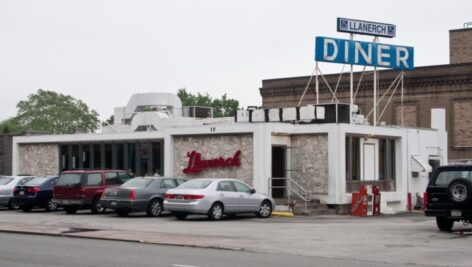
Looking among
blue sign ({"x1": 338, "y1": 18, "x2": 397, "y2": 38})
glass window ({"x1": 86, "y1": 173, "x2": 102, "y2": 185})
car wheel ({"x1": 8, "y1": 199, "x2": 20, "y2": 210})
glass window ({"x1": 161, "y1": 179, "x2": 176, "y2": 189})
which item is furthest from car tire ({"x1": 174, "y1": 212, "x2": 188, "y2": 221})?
blue sign ({"x1": 338, "y1": 18, "x2": 397, "y2": 38})

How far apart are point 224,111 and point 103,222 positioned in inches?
2852

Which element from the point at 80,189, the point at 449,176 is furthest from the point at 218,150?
the point at 449,176

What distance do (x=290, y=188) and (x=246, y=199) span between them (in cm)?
593

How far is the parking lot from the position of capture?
1697 centimetres

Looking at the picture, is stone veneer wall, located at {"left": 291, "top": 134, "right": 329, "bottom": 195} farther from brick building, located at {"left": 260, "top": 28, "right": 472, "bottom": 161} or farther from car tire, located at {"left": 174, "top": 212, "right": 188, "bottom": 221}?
brick building, located at {"left": 260, "top": 28, "right": 472, "bottom": 161}

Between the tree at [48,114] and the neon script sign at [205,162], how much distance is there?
70.4 m

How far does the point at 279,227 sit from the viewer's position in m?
24.1

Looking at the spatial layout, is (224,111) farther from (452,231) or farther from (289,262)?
(289,262)

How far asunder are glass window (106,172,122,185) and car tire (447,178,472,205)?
14883 millimetres

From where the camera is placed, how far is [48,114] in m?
105

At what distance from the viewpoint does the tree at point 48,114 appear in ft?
344

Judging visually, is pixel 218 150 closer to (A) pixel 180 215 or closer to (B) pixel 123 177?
(B) pixel 123 177

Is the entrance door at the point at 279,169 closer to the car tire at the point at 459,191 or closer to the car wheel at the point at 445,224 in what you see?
the car wheel at the point at 445,224

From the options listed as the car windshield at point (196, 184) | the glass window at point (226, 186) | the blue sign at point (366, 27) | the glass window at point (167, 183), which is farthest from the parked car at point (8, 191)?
the blue sign at point (366, 27)
